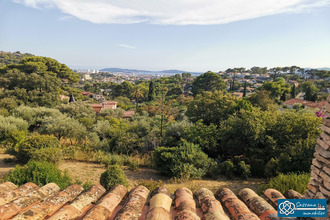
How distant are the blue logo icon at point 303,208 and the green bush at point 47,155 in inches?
350

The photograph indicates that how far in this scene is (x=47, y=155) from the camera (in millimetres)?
8570

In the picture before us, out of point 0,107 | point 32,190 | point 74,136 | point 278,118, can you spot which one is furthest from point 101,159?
point 0,107

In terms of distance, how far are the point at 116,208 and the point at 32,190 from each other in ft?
5.18

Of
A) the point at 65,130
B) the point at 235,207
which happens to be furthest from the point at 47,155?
the point at 235,207

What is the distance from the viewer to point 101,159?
10.3 metres

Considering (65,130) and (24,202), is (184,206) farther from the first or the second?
(65,130)

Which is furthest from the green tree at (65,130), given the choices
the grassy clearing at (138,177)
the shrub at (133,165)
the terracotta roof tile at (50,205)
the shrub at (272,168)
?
the shrub at (272,168)

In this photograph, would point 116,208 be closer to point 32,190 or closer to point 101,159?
point 32,190

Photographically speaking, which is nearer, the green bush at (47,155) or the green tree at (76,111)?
the green bush at (47,155)

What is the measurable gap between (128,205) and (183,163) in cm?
651

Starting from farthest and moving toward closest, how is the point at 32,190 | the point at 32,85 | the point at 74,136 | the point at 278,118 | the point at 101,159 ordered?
the point at 32,85, the point at 74,136, the point at 278,118, the point at 101,159, the point at 32,190

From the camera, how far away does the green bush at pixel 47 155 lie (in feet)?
27.6

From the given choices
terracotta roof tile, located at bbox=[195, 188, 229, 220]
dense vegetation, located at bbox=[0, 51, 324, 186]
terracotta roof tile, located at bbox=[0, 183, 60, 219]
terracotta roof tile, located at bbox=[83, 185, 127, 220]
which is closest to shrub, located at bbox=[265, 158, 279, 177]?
dense vegetation, located at bbox=[0, 51, 324, 186]

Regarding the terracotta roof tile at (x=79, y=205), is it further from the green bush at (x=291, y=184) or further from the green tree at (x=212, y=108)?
the green tree at (x=212, y=108)
